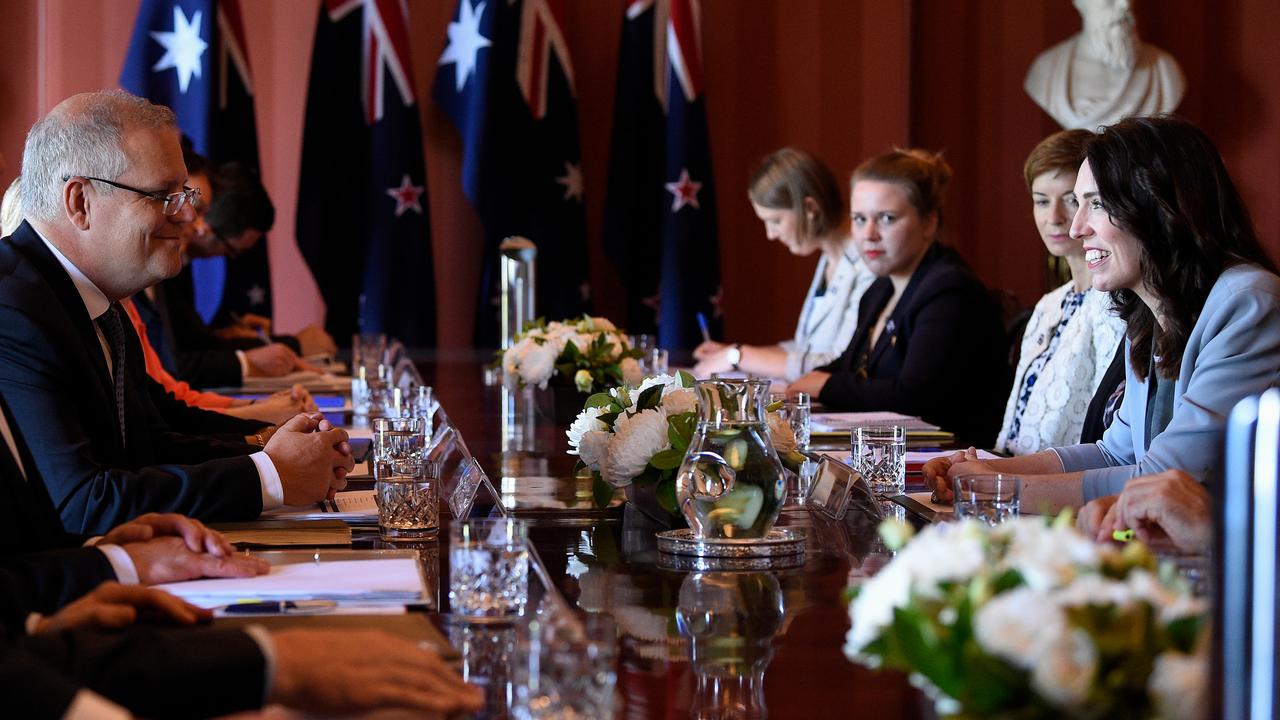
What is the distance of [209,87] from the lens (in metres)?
7.16

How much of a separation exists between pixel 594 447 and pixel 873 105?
6195mm

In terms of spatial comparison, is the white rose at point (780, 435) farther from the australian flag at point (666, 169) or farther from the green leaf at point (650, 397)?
the australian flag at point (666, 169)

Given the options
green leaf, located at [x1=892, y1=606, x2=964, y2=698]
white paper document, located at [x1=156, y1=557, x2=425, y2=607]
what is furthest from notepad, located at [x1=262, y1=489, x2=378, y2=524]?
green leaf, located at [x1=892, y1=606, x2=964, y2=698]

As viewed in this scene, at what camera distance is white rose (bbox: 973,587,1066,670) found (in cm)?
91

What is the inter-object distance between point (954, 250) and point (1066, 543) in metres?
3.87

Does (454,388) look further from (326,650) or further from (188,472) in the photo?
(326,650)

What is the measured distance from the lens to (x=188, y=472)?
2273mm

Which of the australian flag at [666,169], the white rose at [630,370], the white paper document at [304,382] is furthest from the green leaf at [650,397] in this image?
the australian flag at [666,169]

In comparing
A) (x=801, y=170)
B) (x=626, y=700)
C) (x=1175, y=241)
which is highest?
(x=801, y=170)

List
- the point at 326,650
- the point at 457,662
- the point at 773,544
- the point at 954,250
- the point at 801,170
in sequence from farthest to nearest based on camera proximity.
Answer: the point at 801,170 < the point at 954,250 < the point at 773,544 < the point at 457,662 < the point at 326,650

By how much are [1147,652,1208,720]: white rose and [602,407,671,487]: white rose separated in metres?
1.25

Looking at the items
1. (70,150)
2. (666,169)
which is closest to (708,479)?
(70,150)

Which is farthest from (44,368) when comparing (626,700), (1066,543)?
(1066,543)

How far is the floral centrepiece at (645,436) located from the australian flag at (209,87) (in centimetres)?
527
